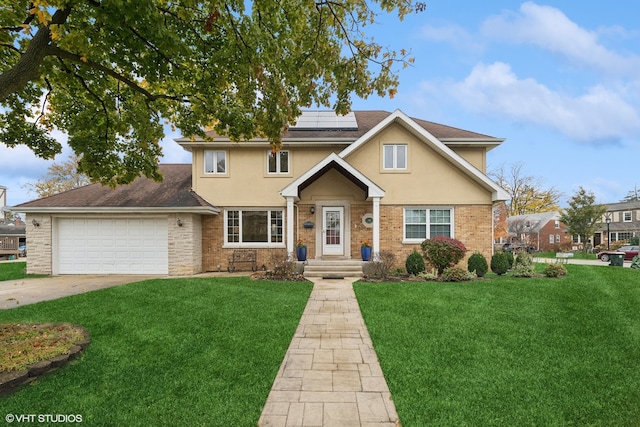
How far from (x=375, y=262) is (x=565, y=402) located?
896 centimetres

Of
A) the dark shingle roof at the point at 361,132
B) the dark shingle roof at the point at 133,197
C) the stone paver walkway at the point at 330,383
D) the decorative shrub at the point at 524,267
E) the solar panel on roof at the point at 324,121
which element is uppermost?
the solar panel on roof at the point at 324,121

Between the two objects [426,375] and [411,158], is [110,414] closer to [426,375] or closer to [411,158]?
[426,375]

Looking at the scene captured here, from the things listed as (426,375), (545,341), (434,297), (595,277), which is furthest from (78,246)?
(595,277)

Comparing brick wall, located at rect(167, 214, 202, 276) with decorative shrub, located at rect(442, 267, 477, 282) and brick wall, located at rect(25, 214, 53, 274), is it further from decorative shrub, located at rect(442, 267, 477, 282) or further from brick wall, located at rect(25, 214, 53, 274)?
decorative shrub, located at rect(442, 267, 477, 282)

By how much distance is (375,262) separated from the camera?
1259 centimetres

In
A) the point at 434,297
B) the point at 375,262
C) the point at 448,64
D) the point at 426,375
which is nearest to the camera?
the point at 426,375

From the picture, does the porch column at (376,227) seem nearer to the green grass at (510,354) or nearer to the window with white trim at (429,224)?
the window with white trim at (429,224)

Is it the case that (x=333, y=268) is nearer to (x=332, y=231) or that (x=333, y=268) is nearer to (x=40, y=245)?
(x=332, y=231)

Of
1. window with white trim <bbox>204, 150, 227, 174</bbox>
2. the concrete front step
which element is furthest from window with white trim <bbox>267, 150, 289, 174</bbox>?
the concrete front step

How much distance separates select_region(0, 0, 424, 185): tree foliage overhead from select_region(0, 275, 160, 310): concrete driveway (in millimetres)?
3762

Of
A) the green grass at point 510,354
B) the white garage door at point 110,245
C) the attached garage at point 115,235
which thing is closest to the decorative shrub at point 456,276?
the green grass at point 510,354

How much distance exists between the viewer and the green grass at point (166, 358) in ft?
11.5

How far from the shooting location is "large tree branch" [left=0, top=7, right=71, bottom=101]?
5.15 meters

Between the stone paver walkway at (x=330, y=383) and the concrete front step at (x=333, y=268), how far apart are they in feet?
18.5
